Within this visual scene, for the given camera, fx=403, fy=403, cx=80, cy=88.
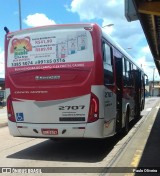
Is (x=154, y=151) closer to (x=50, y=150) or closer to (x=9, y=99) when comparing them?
(x=50, y=150)

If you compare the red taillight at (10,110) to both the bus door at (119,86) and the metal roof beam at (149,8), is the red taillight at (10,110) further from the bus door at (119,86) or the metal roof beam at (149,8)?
the metal roof beam at (149,8)

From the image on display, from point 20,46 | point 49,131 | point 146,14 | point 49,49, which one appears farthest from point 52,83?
point 146,14

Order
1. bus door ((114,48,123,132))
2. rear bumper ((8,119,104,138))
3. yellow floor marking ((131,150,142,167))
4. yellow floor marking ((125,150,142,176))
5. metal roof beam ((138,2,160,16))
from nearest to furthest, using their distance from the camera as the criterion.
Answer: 1. yellow floor marking ((125,150,142,176))
2. yellow floor marking ((131,150,142,167))
3. rear bumper ((8,119,104,138))
4. metal roof beam ((138,2,160,16))
5. bus door ((114,48,123,132))

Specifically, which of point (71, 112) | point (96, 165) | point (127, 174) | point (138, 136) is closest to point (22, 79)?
point (71, 112)

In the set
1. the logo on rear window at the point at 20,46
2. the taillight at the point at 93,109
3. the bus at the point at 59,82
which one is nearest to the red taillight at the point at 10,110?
the bus at the point at 59,82

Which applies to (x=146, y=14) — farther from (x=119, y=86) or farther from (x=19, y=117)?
(x=19, y=117)

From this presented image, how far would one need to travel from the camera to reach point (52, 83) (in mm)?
9898

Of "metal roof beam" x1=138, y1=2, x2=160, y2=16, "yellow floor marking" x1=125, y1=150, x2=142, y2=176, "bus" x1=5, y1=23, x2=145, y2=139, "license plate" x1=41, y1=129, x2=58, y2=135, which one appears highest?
"metal roof beam" x1=138, y1=2, x2=160, y2=16

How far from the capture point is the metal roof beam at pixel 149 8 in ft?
36.6

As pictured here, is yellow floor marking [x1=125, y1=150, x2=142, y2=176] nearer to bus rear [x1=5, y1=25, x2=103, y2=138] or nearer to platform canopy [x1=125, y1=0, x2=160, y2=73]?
bus rear [x1=5, y1=25, x2=103, y2=138]

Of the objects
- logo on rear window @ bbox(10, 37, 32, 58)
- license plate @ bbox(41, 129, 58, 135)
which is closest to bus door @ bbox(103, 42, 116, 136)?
license plate @ bbox(41, 129, 58, 135)

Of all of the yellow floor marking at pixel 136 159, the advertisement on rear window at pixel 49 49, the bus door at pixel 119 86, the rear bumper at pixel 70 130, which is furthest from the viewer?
the bus door at pixel 119 86

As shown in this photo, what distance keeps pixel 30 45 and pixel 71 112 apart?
80.7 inches

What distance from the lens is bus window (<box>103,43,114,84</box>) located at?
33.3 feet
